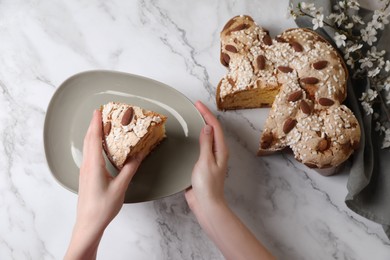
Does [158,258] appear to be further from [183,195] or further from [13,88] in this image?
[13,88]

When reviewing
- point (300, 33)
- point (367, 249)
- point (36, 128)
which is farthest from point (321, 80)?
point (36, 128)

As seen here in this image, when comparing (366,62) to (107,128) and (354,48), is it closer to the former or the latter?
(354,48)

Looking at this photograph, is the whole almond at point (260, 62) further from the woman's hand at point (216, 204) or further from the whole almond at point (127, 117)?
the whole almond at point (127, 117)

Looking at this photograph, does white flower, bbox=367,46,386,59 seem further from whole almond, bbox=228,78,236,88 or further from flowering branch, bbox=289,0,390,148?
whole almond, bbox=228,78,236,88

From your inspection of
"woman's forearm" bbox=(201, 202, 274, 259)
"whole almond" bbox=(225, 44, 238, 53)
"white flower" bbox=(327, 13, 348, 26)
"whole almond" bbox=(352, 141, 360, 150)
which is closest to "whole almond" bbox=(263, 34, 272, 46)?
"whole almond" bbox=(225, 44, 238, 53)

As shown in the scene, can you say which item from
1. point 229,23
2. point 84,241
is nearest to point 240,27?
point 229,23

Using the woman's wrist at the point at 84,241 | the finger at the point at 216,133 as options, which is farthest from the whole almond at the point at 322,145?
the woman's wrist at the point at 84,241
